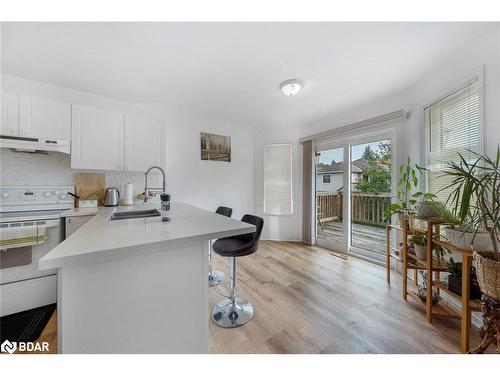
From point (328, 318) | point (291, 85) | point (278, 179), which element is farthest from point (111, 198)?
point (278, 179)

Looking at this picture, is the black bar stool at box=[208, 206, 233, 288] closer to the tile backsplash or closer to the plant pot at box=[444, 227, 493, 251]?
the tile backsplash

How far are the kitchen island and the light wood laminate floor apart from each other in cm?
59

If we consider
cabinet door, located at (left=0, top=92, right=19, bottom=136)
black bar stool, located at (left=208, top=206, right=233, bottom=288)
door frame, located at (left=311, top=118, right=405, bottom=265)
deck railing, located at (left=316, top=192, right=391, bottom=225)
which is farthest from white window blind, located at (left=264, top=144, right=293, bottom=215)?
cabinet door, located at (left=0, top=92, right=19, bottom=136)

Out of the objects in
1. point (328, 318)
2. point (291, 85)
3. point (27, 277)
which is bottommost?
point (328, 318)

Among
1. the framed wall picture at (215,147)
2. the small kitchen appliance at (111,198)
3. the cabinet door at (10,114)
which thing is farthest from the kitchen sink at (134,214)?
the framed wall picture at (215,147)

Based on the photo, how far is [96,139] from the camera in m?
2.32

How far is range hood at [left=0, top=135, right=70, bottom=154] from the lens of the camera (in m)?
1.87

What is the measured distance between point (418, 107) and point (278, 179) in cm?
240

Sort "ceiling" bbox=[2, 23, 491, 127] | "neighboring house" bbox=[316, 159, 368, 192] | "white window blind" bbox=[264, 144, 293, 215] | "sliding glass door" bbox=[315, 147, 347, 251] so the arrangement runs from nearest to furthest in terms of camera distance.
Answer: "ceiling" bbox=[2, 23, 491, 127] → "neighboring house" bbox=[316, 159, 368, 192] → "sliding glass door" bbox=[315, 147, 347, 251] → "white window blind" bbox=[264, 144, 293, 215]

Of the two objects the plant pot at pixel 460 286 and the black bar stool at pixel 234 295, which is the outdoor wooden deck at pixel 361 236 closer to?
the plant pot at pixel 460 286

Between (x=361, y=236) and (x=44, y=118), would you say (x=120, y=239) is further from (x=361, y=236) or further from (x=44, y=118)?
(x=361, y=236)
